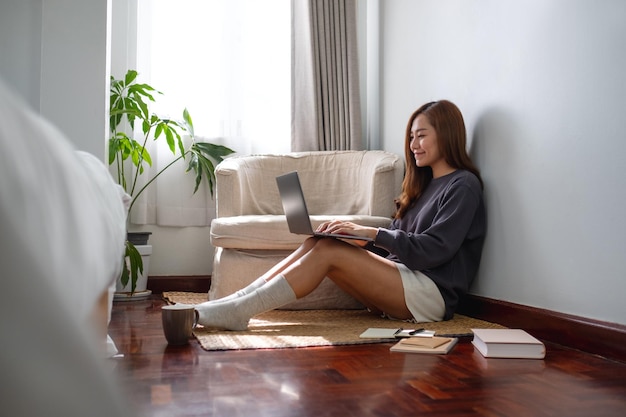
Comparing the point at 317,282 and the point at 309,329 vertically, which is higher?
the point at 317,282

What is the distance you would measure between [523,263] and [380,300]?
0.54m

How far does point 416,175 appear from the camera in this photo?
2.68 m

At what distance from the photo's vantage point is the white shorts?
230 centimetres

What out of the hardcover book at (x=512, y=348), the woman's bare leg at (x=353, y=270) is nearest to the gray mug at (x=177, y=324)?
the woman's bare leg at (x=353, y=270)

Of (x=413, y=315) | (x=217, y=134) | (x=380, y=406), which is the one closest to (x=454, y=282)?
(x=413, y=315)

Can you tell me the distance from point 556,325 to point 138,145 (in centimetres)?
243

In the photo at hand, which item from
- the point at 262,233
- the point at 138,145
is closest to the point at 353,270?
the point at 262,233

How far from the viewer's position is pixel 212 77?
3830 mm

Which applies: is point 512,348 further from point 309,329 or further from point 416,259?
point 309,329

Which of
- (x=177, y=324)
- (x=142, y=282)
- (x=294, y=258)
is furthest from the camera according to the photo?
(x=142, y=282)

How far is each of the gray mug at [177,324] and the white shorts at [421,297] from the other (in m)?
0.81

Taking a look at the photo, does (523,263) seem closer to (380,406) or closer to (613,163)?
(613,163)

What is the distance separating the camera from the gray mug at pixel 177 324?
194cm

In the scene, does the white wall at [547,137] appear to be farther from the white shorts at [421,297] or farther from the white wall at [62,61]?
the white wall at [62,61]
